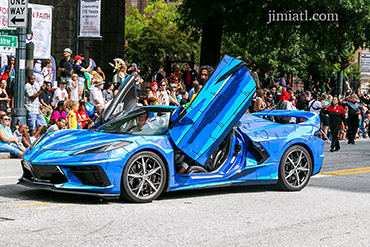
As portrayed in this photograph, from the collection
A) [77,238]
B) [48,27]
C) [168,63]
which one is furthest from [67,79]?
[77,238]

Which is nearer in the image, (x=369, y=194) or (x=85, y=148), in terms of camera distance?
(x=85, y=148)

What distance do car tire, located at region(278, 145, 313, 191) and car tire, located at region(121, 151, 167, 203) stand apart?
215 cm

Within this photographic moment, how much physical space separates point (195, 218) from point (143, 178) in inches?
39.8

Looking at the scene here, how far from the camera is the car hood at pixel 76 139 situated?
27.4 ft

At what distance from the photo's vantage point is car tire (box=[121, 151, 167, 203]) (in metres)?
8.29

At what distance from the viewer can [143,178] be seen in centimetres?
840

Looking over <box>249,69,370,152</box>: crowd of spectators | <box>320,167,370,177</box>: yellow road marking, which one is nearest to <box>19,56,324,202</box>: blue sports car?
<box>320,167,370,177</box>: yellow road marking

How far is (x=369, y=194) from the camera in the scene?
10.2m

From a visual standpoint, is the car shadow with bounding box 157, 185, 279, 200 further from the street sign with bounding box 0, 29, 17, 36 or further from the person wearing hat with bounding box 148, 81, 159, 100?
the person wearing hat with bounding box 148, 81, 159, 100

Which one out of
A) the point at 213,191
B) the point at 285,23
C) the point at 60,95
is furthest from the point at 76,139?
the point at 285,23

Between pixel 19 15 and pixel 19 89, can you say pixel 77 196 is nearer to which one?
pixel 19 89

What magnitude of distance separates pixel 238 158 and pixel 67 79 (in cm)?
1064

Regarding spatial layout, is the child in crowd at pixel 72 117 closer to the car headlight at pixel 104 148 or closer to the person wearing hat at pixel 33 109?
the person wearing hat at pixel 33 109

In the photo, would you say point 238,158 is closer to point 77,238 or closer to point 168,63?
point 77,238
